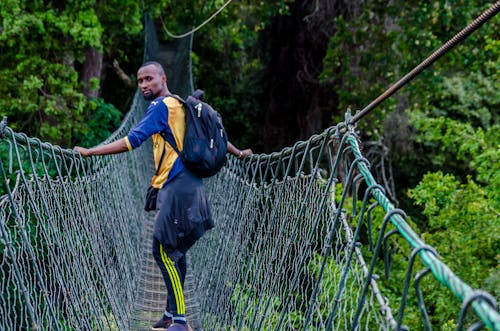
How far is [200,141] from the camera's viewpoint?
2.06 meters

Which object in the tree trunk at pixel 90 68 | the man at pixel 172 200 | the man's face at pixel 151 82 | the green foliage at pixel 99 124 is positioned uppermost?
the tree trunk at pixel 90 68

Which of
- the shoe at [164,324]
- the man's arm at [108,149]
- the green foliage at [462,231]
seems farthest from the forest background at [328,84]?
the man's arm at [108,149]

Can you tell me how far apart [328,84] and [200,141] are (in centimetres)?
650

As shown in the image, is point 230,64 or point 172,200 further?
point 230,64

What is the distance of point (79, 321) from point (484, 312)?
54.1 inches

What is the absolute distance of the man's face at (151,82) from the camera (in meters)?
2.14

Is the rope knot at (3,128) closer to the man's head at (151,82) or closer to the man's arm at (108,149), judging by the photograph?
the man's arm at (108,149)

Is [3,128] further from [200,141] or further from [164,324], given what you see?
[164,324]

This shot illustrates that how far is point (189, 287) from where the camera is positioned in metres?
3.19

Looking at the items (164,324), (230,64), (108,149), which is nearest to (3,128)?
(108,149)

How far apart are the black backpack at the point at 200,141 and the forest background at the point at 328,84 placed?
2.33 meters

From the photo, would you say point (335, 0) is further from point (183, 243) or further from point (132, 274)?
point (183, 243)

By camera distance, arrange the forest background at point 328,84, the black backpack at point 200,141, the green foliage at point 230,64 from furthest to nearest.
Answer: the green foliage at point 230,64, the forest background at point 328,84, the black backpack at point 200,141

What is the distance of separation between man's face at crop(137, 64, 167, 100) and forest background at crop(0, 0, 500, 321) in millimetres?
2481
